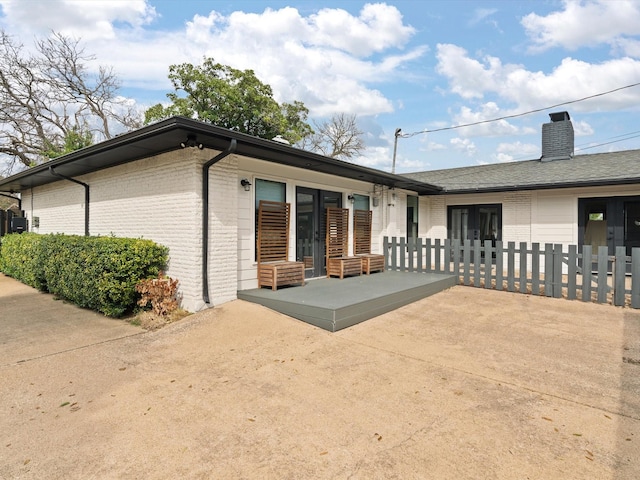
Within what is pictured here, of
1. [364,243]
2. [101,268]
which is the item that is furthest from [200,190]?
[364,243]

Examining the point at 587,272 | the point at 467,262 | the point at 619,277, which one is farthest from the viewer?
the point at 467,262

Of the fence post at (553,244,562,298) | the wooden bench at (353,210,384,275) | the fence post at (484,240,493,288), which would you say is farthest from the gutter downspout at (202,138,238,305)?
the fence post at (553,244,562,298)

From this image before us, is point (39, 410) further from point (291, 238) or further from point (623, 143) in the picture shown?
point (623, 143)

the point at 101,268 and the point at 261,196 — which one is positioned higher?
the point at 261,196

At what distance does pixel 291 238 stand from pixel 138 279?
310 cm

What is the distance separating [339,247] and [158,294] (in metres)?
4.65

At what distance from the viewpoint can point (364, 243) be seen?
9812 millimetres

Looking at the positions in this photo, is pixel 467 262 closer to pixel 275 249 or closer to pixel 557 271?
pixel 557 271

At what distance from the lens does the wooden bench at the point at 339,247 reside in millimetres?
8398

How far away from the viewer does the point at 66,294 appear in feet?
21.8

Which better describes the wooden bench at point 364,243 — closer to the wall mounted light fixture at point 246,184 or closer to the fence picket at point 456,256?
the fence picket at point 456,256

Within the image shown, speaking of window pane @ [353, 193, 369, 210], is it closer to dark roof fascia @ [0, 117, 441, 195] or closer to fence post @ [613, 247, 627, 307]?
dark roof fascia @ [0, 117, 441, 195]

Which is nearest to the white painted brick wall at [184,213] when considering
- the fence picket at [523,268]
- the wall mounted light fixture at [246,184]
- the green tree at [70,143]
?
the wall mounted light fixture at [246,184]

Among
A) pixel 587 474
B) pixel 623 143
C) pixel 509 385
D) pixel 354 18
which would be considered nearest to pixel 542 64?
pixel 354 18
